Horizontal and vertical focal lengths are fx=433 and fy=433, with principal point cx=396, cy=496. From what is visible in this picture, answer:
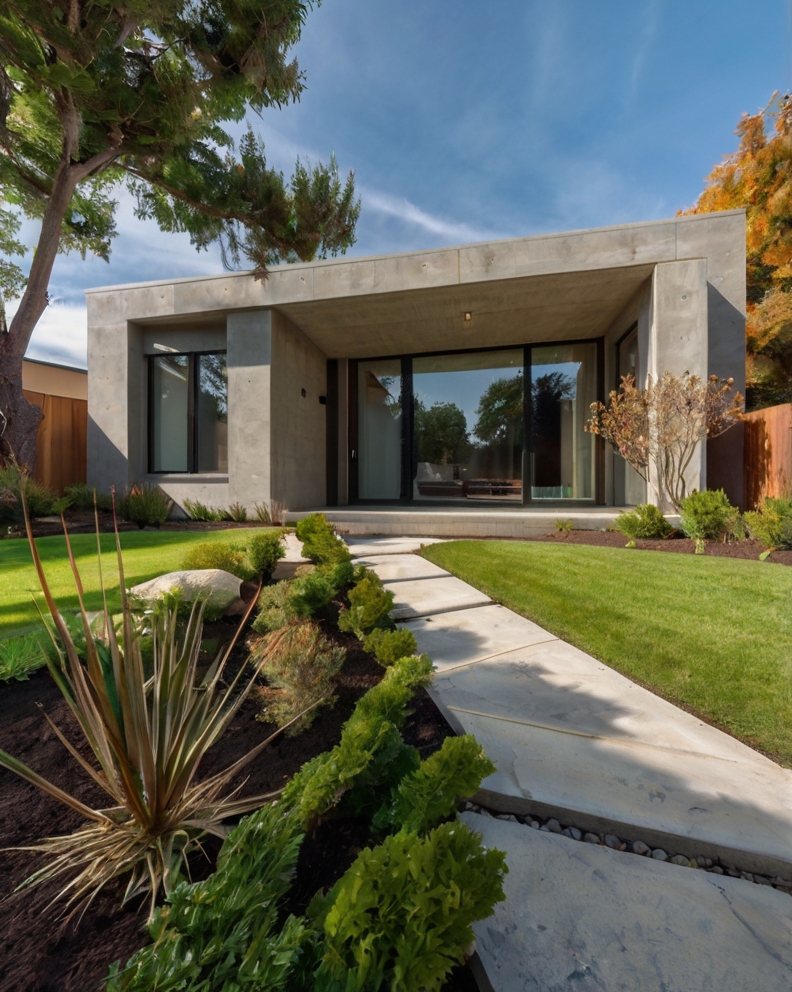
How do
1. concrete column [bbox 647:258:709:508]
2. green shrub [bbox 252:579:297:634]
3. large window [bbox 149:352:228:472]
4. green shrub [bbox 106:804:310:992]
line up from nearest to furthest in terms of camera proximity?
green shrub [bbox 106:804:310:992]
green shrub [bbox 252:579:297:634]
concrete column [bbox 647:258:709:508]
large window [bbox 149:352:228:472]

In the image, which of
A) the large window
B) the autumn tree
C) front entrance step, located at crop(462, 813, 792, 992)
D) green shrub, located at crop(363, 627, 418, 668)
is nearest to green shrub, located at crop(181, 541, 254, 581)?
green shrub, located at crop(363, 627, 418, 668)

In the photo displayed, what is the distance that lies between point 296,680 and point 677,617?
245 centimetres

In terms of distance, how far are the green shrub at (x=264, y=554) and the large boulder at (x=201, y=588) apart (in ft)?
1.73

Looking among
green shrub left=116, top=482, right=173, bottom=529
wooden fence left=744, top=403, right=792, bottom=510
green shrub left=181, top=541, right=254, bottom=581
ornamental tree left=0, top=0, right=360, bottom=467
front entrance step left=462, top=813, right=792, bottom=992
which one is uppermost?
ornamental tree left=0, top=0, right=360, bottom=467

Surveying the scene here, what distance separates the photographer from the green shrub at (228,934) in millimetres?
619

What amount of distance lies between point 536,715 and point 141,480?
26.9 feet

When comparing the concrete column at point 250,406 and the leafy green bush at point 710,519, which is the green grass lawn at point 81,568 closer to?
the concrete column at point 250,406

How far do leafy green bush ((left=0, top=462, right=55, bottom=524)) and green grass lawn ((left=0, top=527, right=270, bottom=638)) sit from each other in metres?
1.11

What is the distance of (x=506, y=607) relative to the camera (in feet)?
10.0

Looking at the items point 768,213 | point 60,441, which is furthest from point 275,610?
point 768,213

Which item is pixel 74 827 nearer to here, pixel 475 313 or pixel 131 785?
pixel 131 785

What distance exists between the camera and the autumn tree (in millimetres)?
8820

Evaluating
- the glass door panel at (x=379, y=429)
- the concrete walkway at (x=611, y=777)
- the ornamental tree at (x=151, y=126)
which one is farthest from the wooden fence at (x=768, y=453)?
the ornamental tree at (x=151, y=126)

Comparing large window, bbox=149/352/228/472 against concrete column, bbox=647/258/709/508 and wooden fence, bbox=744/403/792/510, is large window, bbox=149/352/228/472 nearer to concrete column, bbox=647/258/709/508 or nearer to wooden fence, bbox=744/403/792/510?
concrete column, bbox=647/258/709/508
